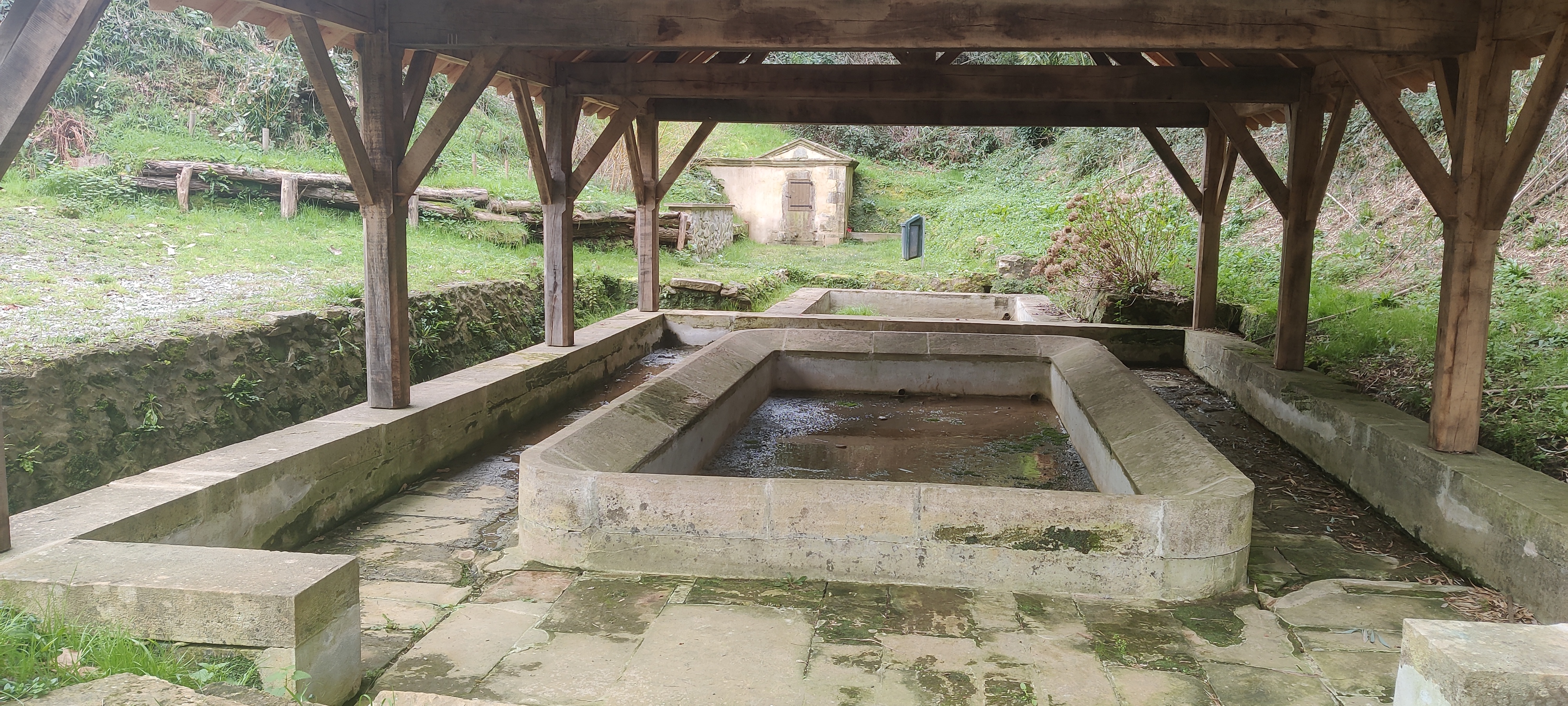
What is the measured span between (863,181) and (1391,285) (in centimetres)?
1630

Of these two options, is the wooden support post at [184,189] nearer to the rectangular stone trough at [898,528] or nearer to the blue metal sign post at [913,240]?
the rectangular stone trough at [898,528]

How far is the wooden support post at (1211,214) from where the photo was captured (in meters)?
8.87

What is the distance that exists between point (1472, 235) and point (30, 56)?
5.94 metres

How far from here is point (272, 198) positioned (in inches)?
425

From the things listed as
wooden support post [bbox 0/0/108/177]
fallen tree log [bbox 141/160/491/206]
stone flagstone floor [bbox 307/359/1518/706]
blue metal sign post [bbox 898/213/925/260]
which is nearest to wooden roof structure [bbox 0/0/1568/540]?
wooden support post [bbox 0/0/108/177]

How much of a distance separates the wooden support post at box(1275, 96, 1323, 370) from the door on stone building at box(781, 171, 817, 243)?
15.0 metres

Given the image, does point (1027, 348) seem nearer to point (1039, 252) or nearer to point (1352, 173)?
point (1352, 173)

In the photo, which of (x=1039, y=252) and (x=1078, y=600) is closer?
(x=1078, y=600)

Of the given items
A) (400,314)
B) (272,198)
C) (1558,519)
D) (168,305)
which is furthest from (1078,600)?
(272,198)

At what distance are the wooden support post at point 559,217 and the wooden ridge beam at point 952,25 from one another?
7.66ft

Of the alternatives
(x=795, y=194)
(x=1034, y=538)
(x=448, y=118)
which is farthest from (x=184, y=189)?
(x=795, y=194)

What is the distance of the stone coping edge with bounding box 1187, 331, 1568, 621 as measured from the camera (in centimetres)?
362

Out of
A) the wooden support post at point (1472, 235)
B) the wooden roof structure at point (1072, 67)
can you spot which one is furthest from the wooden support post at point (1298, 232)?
the wooden support post at point (1472, 235)

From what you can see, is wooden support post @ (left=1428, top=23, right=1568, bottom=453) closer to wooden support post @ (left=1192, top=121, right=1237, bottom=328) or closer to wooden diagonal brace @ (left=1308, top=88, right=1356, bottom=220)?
wooden diagonal brace @ (left=1308, top=88, right=1356, bottom=220)
